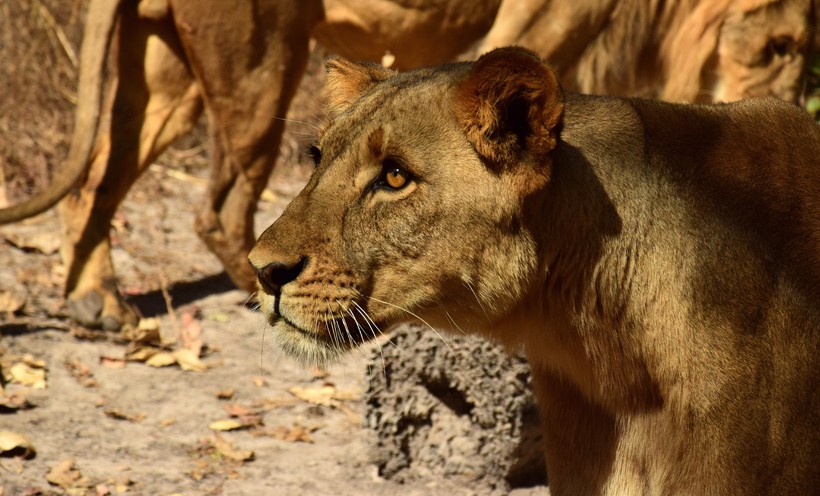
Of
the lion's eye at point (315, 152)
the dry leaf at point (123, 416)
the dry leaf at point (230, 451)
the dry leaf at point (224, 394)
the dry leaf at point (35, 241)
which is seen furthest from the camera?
the dry leaf at point (35, 241)

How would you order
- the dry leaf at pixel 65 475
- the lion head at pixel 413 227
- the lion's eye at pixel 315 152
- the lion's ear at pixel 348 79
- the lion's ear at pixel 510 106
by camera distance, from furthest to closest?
the dry leaf at pixel 65 475
the lion's ear at pixel 348 79
the lion's eye at pixel 315 152
the lion head at pixel 413 227
the lion's ear at pixel 510 106

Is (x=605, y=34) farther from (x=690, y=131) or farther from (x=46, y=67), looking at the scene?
(x=46, y=67)

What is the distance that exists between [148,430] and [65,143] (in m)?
3.43

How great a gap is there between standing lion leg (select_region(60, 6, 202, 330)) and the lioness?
299cm

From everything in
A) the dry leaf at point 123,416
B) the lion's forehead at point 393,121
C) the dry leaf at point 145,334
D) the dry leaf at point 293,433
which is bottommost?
the dry leaf at point 293,433

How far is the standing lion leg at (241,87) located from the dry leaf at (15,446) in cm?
169

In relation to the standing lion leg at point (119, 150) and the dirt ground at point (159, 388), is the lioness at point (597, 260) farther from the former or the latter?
the standing lion leg at point (119, 150)

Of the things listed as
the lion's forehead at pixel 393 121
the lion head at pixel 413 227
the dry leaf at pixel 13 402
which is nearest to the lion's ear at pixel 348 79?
the lion's forehead at pixel 393 121

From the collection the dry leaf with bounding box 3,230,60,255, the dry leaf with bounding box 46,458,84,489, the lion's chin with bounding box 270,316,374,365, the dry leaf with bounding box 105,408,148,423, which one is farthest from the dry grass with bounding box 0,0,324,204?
the lion's chin with bounding box 270,316,374,365

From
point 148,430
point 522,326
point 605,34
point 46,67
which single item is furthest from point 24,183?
point 522,326

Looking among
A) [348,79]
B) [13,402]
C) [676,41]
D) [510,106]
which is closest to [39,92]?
[13,402]

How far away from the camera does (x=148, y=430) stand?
14.6 feet

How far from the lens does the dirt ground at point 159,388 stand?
4.12 metres

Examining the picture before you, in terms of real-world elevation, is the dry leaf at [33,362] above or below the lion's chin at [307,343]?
below
